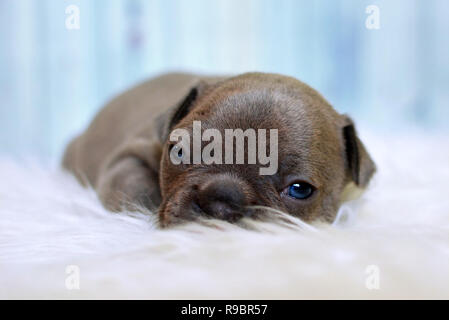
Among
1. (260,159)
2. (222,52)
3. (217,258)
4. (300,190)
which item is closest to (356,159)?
(300,190)

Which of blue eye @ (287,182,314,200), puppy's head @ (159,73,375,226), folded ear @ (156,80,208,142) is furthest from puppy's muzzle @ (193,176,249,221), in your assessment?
folded ear @ (156,80,208,142)

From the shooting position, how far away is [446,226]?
1946 millimetres

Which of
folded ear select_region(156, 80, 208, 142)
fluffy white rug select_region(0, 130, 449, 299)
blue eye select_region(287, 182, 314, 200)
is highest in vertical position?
folded ear select_region(156, 80, 208, 142)

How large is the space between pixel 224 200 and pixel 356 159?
0.80 m

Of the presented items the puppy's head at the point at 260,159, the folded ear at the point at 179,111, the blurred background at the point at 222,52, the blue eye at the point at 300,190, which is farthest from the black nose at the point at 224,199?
the blurred background at the point at 222,52

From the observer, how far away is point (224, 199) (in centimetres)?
178

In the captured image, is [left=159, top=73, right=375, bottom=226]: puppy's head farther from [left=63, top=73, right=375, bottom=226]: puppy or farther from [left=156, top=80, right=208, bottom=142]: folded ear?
[left=156, top=80, right=208, bottom=142]: folded ear

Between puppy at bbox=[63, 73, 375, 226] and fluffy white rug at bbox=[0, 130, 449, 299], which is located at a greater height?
puppy at bbox=[63, 73, 375, 226]

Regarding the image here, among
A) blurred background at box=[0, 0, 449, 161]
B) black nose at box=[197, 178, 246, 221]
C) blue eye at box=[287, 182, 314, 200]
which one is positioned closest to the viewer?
black nose at box=[197, 178, 246, 221]

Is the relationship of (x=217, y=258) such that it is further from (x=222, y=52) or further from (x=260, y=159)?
(x=222, y=52)

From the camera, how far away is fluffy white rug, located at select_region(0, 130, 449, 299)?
54.1 inches

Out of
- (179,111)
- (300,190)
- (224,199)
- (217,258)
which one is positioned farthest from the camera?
(179,111)

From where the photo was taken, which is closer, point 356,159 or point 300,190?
point 300,190
